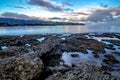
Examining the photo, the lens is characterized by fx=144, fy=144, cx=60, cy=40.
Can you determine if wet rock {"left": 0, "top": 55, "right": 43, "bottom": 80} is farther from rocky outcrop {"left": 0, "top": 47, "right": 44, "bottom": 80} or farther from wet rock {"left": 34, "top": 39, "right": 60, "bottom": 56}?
wet rock {"left": 34, "top": 39, "right": 60, "bottom": 56}

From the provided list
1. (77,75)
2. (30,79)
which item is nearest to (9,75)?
(30,79)

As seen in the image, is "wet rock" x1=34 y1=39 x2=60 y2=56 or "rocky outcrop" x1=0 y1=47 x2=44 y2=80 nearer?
"rocky outcrop" x1=0 y1=47 x2=44 y2=80

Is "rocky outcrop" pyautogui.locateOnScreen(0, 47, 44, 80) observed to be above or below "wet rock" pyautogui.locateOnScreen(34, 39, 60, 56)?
above

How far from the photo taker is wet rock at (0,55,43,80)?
973cm

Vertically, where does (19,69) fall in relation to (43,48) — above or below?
above

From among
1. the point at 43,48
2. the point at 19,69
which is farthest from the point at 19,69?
the point at 43,48

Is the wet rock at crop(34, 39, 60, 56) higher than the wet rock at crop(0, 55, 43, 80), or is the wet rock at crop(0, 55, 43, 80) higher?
the wet rock at crop(0, 55, 43, 80)

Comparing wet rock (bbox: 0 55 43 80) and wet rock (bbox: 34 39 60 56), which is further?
wet rock (bbox: 34 39 60 56)

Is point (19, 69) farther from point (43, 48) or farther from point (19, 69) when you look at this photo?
point (43, 48)

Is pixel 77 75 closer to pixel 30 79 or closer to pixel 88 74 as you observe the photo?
pixel 88 74

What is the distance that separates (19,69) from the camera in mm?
10125

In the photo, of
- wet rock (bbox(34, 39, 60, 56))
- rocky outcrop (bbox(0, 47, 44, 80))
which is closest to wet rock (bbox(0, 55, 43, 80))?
rocky outcrop (bbox(0, 47, 44, 80))

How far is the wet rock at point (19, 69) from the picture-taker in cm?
973

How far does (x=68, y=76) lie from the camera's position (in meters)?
9.99
